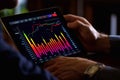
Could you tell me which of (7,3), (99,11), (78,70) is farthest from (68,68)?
(99,11)

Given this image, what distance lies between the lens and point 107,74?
1169 mm

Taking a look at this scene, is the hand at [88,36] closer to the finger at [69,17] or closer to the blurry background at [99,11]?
the finger at [69,17]

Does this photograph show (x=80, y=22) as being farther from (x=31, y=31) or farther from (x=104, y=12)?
(x=104, y=12)

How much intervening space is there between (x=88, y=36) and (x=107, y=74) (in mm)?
370

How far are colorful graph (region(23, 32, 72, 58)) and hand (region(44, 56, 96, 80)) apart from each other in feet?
0.18

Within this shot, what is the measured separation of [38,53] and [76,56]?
0.18 meters

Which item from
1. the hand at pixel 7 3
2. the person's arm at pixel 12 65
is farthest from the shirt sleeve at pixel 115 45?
the person's arm at pixel 12 65

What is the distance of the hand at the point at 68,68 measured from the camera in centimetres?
118

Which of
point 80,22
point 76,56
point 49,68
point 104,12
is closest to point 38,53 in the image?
point 49,68

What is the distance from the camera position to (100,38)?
157 cm

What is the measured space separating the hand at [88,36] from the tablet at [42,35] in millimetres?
112

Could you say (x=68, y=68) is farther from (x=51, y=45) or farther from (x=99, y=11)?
(x=99, y=11)

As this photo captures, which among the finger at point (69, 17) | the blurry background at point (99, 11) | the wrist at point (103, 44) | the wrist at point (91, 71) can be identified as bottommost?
the blurry background at point (99, 11)

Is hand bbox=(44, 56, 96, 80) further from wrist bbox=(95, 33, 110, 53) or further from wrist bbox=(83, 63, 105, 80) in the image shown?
wrist bbox=(95, 33, 110, 53)
